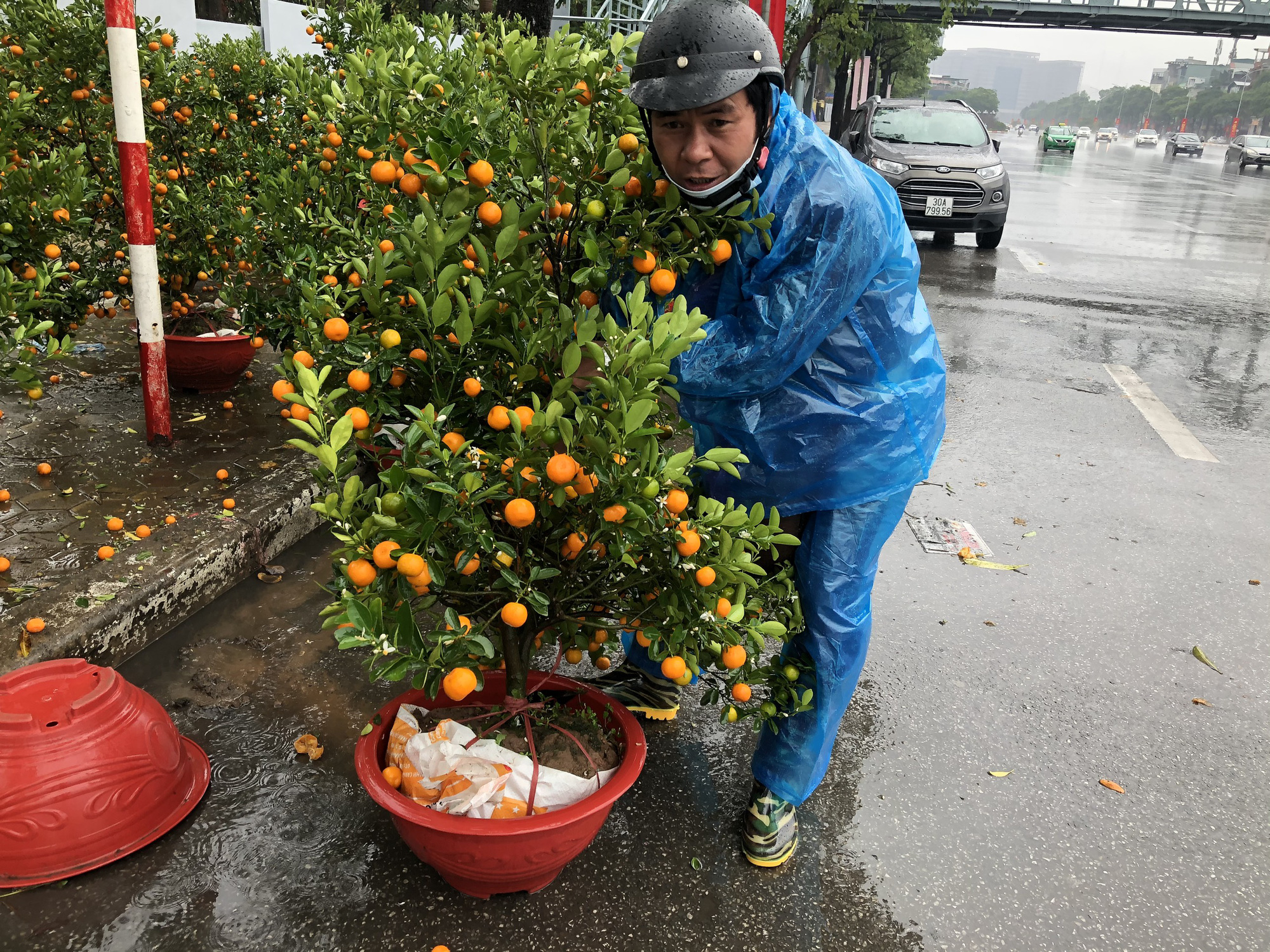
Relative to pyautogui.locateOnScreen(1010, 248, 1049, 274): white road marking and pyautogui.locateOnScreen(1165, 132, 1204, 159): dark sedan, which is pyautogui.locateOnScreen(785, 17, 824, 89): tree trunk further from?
pyautogui.locateOnScreen(1165, 132, 1204, 159): dark sedan

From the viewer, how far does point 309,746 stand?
109 inches

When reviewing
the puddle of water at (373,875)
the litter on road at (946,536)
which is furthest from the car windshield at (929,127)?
the puddle of water at (373,875)

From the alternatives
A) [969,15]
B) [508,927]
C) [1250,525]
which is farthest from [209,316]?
[969,15]

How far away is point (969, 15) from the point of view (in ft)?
124

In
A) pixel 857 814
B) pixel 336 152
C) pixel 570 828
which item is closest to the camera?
pixel 570 828

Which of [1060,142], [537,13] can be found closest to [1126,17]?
[1060,142]

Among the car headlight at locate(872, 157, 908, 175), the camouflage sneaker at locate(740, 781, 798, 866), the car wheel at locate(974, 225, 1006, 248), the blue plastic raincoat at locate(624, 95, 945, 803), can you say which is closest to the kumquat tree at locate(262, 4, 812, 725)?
the blue plastic raincoat at locate(624, 95, 945, 803)

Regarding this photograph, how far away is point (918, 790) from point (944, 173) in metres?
10.8

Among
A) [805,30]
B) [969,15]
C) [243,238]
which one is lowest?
[243,238]

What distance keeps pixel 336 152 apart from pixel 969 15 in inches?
1609

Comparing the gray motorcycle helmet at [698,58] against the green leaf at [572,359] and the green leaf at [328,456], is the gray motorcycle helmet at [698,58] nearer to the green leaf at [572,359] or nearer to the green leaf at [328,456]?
the green leaf at [572,359]

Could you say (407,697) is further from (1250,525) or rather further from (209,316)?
(1250,525)

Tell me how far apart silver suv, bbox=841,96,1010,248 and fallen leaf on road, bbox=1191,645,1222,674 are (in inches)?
350

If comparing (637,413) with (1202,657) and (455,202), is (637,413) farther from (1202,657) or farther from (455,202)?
(1202,657)
